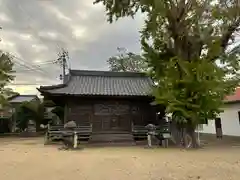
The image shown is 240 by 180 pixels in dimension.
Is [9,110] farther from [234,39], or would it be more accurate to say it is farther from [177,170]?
[177,170]

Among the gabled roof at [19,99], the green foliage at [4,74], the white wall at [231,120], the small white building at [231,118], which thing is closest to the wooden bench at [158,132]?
the small white building at [231,118]

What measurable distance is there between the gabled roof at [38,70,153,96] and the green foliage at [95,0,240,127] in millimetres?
3270

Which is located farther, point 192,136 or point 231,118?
point 231,118

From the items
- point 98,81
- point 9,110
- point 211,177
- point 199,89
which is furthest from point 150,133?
point 9,110

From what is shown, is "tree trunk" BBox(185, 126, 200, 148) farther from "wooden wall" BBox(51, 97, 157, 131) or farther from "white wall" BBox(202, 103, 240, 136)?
"white wall" BBox(202, 103, 240, 136)

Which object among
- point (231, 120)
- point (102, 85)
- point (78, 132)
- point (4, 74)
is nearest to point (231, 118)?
point (231, 120)

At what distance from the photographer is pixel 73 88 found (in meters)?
18.7

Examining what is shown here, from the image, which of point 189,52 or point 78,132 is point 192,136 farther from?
point 78,132

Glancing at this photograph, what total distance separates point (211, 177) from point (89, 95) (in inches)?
459

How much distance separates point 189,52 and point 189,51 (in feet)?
0.19

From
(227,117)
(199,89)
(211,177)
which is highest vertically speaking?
(199,89)

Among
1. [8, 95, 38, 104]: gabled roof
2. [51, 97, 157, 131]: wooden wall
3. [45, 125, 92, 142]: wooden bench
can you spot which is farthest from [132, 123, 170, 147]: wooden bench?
[8, 95, 38, 104]: gabled roof

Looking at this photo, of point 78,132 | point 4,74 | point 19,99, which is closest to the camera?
point 78,132

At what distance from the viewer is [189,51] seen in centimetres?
1612
